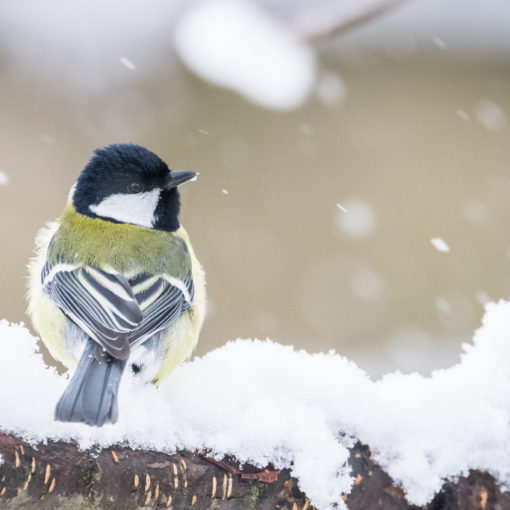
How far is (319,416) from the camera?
3.88 feet

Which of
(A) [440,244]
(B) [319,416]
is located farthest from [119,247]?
(A) [440,244]

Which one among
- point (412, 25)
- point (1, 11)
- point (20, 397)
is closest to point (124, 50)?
point (1, 11)

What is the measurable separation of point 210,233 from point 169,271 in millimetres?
1395

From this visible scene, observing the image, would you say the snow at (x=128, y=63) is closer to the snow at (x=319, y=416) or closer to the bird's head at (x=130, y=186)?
the bird's head at (x=130, y=186)

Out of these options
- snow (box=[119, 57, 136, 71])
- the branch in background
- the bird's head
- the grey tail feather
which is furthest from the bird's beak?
snow (box=[119, 57, 136, 71])

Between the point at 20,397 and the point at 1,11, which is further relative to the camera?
the point at 1,11

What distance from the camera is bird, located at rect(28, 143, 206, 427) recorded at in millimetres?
1517

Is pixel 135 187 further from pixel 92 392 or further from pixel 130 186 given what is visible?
pixel 92 392

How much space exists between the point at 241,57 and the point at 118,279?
2.44 meters

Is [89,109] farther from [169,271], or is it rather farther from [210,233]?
[169,271]

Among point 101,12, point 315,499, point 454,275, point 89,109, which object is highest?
point 315,499

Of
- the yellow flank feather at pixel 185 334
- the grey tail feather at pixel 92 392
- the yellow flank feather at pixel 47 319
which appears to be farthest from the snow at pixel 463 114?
the grey tail feather at pixel 92 392

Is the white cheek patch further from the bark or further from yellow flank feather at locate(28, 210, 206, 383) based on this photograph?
the bark

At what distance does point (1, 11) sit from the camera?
3.64m
